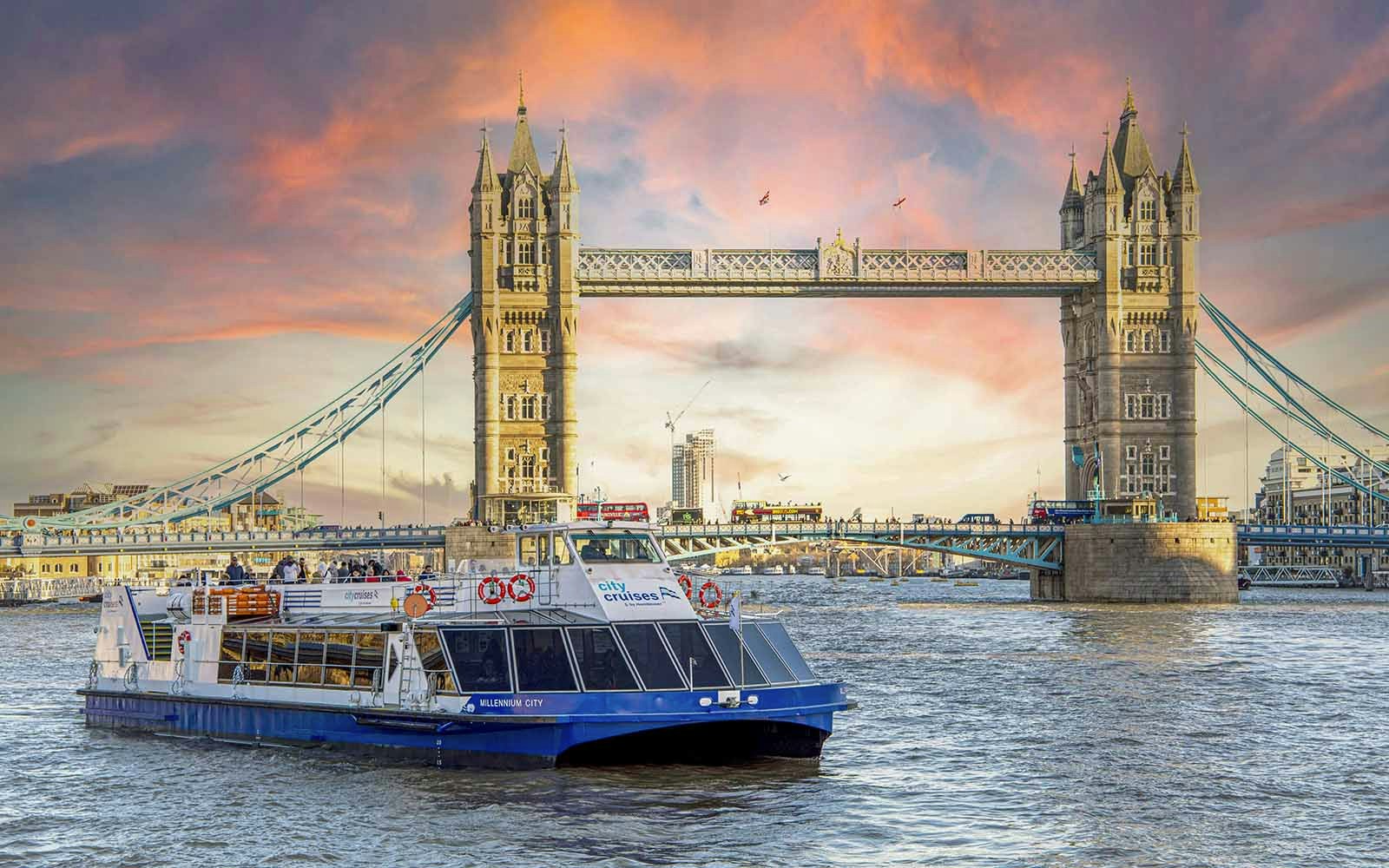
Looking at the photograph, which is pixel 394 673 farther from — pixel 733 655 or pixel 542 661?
pixel 733 655

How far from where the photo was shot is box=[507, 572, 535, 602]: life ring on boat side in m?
29.0

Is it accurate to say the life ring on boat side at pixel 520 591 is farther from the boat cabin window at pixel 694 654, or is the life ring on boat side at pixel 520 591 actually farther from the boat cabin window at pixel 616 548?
the boat cabin window at pixel 694 654

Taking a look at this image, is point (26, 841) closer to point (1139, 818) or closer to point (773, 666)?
point (773, 666)

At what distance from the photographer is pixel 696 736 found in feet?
88.6

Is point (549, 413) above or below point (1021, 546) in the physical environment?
above

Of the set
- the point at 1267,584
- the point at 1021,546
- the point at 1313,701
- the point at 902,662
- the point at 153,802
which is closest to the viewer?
the point at 153,802

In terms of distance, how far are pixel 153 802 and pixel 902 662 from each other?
3089 cm

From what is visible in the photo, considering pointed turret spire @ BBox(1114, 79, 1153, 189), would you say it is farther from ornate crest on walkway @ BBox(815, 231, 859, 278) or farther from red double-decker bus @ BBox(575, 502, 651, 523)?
red double-decker bus @ BBox(575, 502, 651, 523)

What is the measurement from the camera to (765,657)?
91.9 ft

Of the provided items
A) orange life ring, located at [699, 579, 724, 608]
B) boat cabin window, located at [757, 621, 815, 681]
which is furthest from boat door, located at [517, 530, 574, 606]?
boat cabin window, located at [757, 621, 815, 681]

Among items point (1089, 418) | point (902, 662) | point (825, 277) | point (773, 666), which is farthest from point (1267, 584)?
point (773, 666)

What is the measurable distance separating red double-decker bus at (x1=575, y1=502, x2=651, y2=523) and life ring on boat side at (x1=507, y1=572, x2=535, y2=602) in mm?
1773

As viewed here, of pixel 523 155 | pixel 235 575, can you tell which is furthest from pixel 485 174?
pixel 235 575

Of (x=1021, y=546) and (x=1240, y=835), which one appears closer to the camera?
(x=1240, y=835)
